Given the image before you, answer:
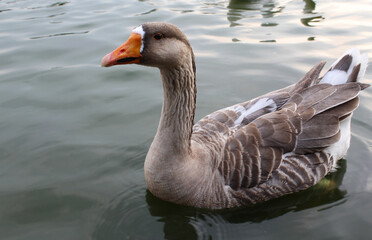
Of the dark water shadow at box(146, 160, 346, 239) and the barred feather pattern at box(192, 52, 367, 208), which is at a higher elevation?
the barred feather pattern at box(192, 52, 367, 208)

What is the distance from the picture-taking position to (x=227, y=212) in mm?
4164

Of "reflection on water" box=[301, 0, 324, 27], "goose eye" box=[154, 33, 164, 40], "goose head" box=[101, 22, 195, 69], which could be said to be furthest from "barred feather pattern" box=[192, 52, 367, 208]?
"reflection on water" box=[301, 0, 324, 27]

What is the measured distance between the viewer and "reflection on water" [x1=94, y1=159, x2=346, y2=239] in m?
3.88

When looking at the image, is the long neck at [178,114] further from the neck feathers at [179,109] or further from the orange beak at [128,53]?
the orange beak at [128,53]

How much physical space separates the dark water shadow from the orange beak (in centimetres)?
170

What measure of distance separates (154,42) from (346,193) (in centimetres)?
289

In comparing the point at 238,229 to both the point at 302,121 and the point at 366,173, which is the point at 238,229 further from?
the point at 366,173

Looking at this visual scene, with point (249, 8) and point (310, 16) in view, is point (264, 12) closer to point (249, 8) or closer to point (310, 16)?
point (249, 8)

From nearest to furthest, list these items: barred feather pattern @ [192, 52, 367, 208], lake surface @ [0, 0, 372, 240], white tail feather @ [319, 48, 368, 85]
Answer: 1. lake surface @ [0, 0, 372, 240]
2. barred feather pattern @ [192, 52, 367, 208]
3. white tail feather @ [319, 48, 368, 85]

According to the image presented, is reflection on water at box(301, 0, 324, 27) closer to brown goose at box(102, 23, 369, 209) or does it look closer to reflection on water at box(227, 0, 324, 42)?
reflection on water at box(227, 0, 324, 42)

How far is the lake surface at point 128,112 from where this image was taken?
4.03m

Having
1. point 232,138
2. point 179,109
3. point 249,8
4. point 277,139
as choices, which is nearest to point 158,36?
point 179,109

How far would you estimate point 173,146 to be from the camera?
157 inches

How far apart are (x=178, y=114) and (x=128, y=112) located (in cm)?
226
